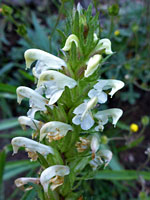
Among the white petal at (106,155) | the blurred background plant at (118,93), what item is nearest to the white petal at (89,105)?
the white petal at (106,155)

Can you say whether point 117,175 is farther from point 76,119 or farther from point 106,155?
point 76,119

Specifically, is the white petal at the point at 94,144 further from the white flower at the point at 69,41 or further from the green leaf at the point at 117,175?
the green leaf at the point at 117,175

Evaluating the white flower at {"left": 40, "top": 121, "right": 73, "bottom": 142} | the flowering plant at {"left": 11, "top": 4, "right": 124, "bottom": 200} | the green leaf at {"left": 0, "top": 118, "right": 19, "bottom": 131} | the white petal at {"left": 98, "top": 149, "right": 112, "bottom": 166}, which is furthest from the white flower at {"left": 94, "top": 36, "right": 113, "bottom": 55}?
the green leaf at {"left": 0, "top": 118, "right": 19, "bottom": 131}

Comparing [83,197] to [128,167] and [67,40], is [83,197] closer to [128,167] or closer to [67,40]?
[67,40]

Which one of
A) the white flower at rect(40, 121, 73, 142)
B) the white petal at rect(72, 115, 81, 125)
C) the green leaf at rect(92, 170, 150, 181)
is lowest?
the green leaf at rect(92, 170, 150, 181)

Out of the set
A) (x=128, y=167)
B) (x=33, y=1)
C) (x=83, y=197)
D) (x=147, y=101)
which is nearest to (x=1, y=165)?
(x=83, y=197)

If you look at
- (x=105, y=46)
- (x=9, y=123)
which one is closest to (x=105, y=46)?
(x=105, y=46)

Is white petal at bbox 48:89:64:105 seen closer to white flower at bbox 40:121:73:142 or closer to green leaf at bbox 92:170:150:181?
white flower at bbox 40:121:73:142
